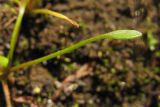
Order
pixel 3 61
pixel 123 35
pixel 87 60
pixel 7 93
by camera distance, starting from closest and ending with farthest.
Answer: pixel 123 35 → pixel 3 61 → pixel 7 93 → pixel 87 60

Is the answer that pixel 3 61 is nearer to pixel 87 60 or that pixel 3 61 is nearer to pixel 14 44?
pixel 14 44

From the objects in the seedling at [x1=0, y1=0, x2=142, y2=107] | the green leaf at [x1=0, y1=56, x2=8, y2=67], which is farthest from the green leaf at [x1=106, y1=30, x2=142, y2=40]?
the green leaf at [x1=0, y1=56, x2=8, y2=67]

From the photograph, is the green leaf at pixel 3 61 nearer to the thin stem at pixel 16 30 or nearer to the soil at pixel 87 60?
the thin stem at pixel 16 30

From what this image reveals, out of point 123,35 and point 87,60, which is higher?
point 123,35

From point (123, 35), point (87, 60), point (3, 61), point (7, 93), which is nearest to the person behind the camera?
point (123, 35)

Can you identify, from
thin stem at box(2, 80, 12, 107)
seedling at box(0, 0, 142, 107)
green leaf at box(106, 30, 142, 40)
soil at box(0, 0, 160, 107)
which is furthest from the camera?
soil at box(0, 0, 160, 107)

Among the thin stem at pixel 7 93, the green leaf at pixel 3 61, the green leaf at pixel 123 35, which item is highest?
the green leaf at pixel 123 35

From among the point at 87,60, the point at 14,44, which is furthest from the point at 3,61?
the point at 87,60

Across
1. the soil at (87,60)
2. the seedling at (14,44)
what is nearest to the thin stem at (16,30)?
the seedling at (14,44)

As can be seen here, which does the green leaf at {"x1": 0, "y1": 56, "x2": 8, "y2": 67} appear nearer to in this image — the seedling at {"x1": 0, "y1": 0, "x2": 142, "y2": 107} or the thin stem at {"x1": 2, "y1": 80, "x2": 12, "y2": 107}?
the seedling at {"x1": 0, "y1": 0, "x2": 142, "y2": 107}
